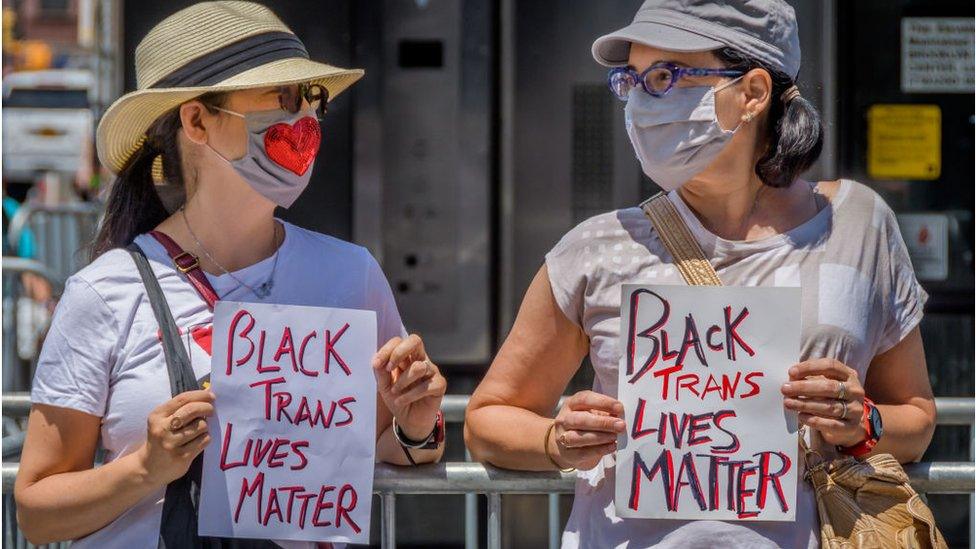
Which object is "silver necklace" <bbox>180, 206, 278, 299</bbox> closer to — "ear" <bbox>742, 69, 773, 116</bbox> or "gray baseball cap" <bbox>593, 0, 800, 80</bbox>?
"gray baseball cap" <bbox>593, 0, 800, 80</bbox>

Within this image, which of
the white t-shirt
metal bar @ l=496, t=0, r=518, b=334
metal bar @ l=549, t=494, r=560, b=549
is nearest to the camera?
the white t-shirt

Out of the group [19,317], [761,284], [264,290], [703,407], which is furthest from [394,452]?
[19,317]

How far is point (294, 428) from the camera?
7.39 ft

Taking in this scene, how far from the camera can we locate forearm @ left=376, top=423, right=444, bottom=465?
245cm

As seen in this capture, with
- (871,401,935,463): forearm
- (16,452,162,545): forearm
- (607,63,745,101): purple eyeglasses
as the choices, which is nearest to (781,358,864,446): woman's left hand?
(871,401,935,463): forearm

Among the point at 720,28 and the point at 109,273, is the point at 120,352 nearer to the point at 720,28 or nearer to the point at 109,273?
the point at 109,273

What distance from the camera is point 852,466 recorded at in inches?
85.0

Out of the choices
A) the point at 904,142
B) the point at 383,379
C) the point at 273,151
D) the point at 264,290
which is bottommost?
the point at 383,379

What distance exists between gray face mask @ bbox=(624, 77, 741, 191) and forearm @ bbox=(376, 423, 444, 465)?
0.62m

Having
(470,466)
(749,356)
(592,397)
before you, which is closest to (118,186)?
(470,466)

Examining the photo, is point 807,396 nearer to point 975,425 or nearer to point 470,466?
point 470,466

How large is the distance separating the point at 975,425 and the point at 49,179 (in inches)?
491

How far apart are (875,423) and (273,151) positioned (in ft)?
3.53

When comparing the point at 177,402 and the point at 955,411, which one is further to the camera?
the point at 955,411
